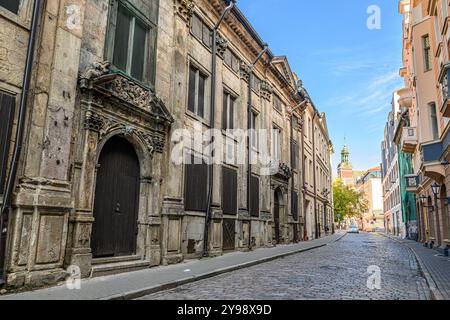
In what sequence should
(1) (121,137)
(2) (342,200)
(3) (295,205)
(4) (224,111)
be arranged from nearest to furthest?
(1) (121,137) < (4) (224,111) < (3) (295,205) < (2) (342,200)

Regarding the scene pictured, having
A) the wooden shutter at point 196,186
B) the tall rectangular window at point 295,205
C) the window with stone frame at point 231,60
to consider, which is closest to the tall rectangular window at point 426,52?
the window with stone frame at point 231,60

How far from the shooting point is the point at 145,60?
1117cm

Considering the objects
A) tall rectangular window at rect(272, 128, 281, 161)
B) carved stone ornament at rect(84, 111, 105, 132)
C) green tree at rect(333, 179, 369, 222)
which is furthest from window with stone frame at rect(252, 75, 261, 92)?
green tree at rect(333, 179, 369, 222)

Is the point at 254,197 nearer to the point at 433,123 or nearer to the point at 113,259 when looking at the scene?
the point at 433,123

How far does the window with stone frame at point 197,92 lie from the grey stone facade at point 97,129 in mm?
204

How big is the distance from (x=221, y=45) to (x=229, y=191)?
21.2 ft

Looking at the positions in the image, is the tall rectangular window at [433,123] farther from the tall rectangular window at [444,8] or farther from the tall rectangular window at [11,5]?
the tall rectangular window at [11,5]

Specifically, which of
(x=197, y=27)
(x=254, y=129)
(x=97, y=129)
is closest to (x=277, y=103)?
(x=254, y=129)

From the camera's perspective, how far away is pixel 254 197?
18.5 meters

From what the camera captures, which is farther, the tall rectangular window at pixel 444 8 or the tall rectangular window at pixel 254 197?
the tall rectangular window at pixel 254 197

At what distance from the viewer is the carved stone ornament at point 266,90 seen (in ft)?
68.4

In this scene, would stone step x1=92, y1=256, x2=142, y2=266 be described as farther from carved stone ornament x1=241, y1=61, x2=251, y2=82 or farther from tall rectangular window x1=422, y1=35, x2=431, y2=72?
tall rectangular window x1=422, y1=35, x2=431, y2=72
